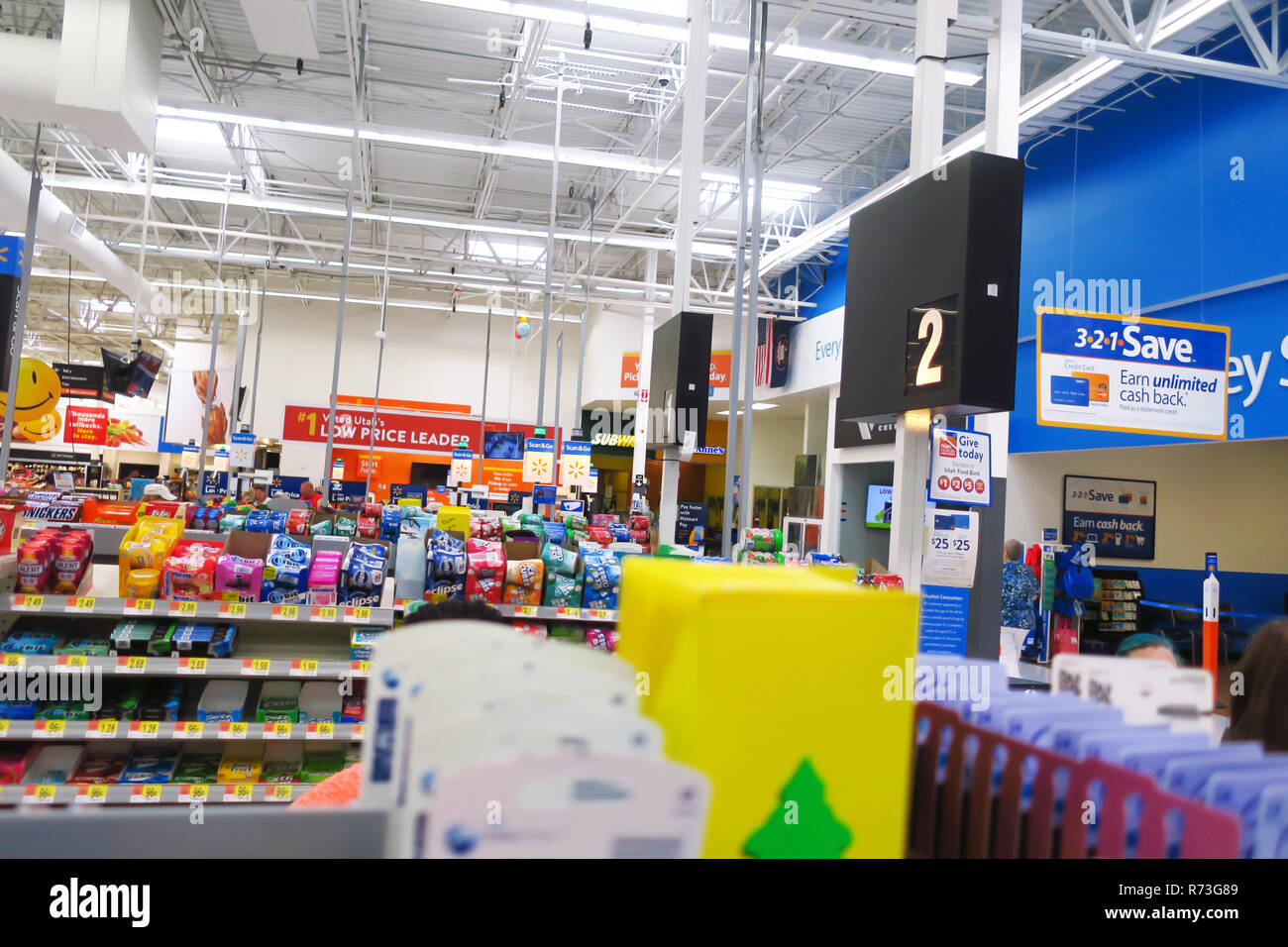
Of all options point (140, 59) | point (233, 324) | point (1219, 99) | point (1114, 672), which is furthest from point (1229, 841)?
point (233, 324)

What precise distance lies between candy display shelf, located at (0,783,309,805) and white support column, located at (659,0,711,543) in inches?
149

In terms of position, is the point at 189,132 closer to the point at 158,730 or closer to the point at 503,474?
the point at 503,474

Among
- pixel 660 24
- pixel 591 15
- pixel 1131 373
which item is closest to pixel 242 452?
pixel 591 15

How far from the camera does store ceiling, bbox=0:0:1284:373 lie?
10156 mm

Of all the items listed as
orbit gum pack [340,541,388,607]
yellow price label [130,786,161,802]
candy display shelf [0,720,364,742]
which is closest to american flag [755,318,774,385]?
orbit gum pack [340,541,388,607]

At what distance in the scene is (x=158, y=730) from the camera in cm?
386

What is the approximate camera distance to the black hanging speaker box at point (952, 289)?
3484 mm

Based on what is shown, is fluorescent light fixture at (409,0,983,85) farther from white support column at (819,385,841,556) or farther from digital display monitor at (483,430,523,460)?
digital display monitor at (483,430,523,460)

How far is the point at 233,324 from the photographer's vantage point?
27250 mm

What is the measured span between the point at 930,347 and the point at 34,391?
51.0 feet

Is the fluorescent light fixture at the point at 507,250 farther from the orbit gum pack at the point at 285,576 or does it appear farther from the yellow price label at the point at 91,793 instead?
the yellow price label at the point at 91,793
